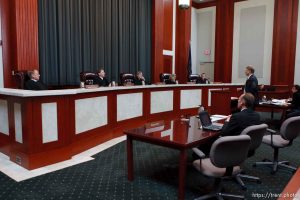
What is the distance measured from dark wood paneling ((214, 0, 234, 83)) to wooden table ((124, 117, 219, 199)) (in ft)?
24.3

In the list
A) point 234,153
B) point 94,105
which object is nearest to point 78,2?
point 94,105

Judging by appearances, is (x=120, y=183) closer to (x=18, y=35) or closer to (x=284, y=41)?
(x=18, y=35)

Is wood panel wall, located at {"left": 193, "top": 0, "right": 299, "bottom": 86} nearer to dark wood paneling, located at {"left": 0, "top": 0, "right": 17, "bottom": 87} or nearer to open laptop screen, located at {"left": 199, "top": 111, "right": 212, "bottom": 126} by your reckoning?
open laptop screen, located at {"left": 199, "top": 111, "right": 212, "bottom": 126}

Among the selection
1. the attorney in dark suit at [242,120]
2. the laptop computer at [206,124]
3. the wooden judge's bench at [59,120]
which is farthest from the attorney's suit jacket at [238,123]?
the wooden judge's bench at [59,120]

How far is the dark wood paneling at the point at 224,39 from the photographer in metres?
10.1

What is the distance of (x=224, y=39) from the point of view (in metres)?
10.3

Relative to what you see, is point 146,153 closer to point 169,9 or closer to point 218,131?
point 218,131

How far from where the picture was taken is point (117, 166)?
3.59 m

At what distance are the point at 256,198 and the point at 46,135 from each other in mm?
2659

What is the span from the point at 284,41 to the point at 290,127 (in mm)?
6772

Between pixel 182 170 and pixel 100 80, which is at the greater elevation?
pixel 100 80

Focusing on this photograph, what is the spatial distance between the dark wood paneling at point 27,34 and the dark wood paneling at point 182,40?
5.80 m

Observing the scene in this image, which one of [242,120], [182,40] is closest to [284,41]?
[182,40]

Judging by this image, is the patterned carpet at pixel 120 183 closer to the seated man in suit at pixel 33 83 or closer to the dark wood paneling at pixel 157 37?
the seated man in suit at pixel 33 83
